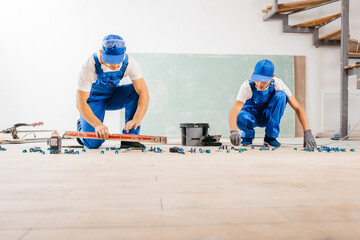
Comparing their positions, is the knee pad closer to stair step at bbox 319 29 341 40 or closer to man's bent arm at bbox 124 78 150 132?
man's bent arm at bbox 124 78 150 132

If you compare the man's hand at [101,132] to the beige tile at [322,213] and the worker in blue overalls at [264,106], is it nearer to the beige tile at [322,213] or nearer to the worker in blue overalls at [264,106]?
the worker in blue overalls at [264,106]

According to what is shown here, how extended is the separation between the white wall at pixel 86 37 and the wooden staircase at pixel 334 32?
186 millimetres

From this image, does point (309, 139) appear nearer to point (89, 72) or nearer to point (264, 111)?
point (264, 111)

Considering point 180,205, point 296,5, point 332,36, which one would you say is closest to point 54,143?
point 180,205

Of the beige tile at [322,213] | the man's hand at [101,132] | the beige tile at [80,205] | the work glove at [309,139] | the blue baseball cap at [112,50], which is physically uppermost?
the blue baseball cap at [112,50]

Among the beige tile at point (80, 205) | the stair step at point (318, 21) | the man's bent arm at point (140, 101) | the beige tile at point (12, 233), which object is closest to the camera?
the beige tile at point (12, 233)

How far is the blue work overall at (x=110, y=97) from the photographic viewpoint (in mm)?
2334

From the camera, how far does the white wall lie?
5.04 m

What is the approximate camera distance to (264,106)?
2.93 meters

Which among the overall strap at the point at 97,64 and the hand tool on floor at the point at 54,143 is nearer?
the hand tool on floor at the point at 54,143

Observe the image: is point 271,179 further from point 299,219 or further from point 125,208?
point 125,208

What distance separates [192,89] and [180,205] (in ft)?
14.8

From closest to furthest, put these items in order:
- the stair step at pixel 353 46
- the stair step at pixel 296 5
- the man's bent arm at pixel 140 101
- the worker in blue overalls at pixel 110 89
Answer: the worker in blue overalls at pixel 110 89 < the man's bent arm at pixel 140 101 < the stair step at pixel 353 46 < the stair step at pixel 296 5

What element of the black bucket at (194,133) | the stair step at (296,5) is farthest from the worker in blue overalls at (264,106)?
the stair step at (296,5)
